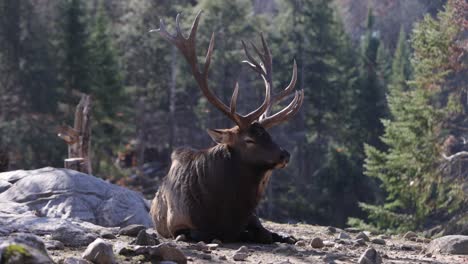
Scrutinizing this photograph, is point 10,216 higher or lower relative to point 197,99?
lower

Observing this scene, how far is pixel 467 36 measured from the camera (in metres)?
23.2

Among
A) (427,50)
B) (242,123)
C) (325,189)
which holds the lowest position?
(325,189)

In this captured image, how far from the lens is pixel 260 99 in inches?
1503

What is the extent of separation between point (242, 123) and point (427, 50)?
54.5 ft

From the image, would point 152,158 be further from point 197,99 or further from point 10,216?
point 10,216

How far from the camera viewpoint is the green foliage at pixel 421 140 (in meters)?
22.6

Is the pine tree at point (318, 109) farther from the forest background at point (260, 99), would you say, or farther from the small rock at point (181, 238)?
the small rock at point (181, 238)

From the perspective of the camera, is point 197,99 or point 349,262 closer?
point 349,262

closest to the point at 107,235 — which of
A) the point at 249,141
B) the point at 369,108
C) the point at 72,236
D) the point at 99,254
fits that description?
the point at 72,236

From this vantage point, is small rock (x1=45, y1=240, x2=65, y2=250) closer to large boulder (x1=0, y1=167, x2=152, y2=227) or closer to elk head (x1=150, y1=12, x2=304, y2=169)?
elk head (x1=150, y1=12, x2=304, y2=169)

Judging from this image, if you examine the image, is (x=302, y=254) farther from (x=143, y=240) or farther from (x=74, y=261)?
(x=74, y=261)

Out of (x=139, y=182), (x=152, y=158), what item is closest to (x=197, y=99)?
(x=152, y=158)

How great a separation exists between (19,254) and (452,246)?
5.14m

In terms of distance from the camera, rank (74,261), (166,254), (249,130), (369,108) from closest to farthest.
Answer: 1. (74,261)
2. (166,254)
3. (249,130)
4. (369,108)
